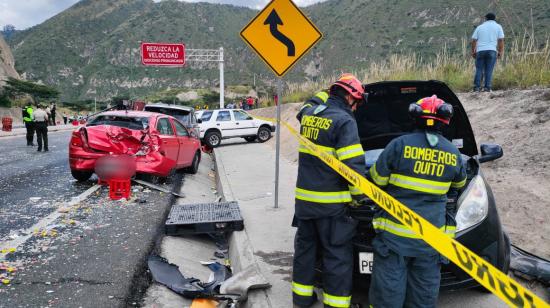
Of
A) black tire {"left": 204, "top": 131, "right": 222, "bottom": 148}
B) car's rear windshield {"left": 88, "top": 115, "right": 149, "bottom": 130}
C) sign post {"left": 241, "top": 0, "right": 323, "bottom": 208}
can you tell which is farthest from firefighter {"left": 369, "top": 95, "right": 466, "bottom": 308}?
black tire {"left": 204, "top": 131, "right": 222, "bottom": 148}

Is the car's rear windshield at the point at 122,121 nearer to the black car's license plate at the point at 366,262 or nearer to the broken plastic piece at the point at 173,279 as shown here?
the broken plastic piece at the point at 173,279

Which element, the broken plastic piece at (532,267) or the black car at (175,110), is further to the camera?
the black car at (175,110)

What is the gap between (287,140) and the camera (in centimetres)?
1775

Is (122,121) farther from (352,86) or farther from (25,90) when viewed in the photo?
(25,90)

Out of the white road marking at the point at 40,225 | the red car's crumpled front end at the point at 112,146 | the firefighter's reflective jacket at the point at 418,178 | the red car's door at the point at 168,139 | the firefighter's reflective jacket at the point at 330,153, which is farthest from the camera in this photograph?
the red car's door at the point at 168,139

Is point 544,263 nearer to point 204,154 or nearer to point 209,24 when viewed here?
point 204,154

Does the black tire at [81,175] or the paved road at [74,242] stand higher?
the black tire at [81,175]

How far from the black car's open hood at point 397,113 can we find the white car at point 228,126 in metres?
14.7

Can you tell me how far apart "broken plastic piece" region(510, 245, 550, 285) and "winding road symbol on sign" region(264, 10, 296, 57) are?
3.95m

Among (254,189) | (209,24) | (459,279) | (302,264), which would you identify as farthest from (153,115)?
(209,24)

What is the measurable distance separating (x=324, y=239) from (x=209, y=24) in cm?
12851

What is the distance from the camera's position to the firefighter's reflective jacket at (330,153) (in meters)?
3.36

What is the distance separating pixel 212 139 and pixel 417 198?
54.9ft

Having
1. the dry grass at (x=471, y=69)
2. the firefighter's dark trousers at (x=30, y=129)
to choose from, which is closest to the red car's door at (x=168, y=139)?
the dry grass at (x=471, y=69)
